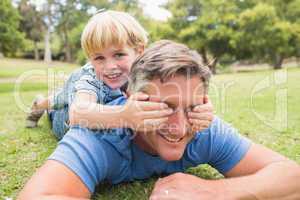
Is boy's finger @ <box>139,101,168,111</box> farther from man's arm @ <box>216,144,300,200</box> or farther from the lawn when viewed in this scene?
the lawn

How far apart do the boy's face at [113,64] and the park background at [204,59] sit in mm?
1016

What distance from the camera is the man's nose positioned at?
7.47 ft

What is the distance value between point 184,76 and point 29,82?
19.1m

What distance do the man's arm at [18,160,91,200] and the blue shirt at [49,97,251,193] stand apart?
41 millimetres

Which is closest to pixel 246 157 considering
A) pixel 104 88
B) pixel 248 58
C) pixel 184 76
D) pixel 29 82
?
pixel 184 76

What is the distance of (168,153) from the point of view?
2.43m

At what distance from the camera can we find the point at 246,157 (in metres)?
2.69

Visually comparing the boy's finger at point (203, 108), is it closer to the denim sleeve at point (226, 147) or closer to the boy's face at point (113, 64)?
the denim sleeve at point (226, 147)

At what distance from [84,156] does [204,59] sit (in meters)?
4.94

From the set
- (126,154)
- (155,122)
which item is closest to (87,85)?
(126,154)

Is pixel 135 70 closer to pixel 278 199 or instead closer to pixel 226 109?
pixel 278 199

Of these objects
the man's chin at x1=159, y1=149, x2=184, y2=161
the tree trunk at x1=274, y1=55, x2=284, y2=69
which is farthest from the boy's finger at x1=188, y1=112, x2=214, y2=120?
the tree trunk at x1=274, y1=55, x2=284, y2=69

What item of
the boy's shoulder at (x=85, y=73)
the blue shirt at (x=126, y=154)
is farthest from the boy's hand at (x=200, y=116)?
the boy's shoulder at (x=85, y=73)

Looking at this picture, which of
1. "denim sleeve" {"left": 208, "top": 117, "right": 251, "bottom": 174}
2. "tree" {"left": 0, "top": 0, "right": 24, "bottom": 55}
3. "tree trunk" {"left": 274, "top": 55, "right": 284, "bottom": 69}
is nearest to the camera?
"denim sleeve" {"left": 208, "top": 117, "right": 251, "bottom": 174}
